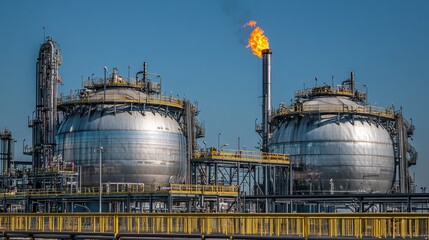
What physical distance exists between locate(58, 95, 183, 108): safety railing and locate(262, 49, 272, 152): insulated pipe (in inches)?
482

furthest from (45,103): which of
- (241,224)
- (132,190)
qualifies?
(241,224)

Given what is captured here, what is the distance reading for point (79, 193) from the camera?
76.6m

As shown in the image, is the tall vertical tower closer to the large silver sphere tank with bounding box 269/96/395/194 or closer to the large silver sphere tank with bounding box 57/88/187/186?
the large silver sphere tank with bounding box 57/88/187/186

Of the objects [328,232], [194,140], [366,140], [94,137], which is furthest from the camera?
[194,140]

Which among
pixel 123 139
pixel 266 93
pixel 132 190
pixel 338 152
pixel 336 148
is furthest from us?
pixel 266 93

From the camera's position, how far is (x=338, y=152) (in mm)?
85688

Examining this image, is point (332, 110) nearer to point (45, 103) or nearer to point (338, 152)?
point (338, 152)

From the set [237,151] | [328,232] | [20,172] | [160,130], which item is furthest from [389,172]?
[328,232]

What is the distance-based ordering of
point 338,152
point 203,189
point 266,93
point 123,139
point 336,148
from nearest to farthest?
point 203,189, point 123,139, point 338,152, point 336,148, point 266,93

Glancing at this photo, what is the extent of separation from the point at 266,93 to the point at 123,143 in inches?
890

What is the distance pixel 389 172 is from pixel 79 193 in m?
35.1

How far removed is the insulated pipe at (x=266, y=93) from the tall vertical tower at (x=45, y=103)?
79.9ft

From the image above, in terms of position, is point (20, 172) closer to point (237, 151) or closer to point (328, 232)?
point (237, 151)

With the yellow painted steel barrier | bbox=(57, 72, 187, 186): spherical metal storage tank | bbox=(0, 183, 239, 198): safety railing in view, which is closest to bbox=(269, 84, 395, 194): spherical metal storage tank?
bbox=(57, 72, 187, 186): spherical metal storage tank
